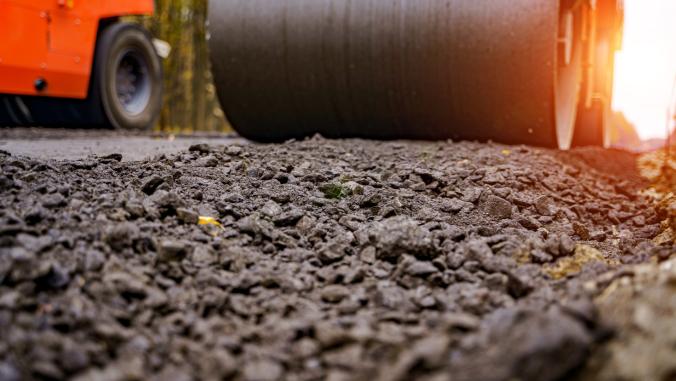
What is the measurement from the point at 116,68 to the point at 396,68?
10.2ft

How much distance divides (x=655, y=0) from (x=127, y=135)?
420cm

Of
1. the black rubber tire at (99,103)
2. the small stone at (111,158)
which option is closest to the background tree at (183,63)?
the black rubber tire at (99,103)

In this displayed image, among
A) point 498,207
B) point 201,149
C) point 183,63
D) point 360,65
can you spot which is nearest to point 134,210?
point 201,149

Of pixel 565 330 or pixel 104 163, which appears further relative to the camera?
pixel 104 163

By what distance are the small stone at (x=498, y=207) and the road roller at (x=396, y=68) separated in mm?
1581

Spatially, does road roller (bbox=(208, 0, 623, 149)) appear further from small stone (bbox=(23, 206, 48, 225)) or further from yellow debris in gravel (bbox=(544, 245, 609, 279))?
small stone (bbox=(23, 206, 48, 225))

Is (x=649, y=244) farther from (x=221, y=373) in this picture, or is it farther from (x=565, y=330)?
(x=221, y=373)

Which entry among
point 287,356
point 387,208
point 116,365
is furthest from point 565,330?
point 387,208

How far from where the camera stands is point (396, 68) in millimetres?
4289

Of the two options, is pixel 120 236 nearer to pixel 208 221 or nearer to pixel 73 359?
pixel 208 221

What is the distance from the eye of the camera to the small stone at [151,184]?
2401mm

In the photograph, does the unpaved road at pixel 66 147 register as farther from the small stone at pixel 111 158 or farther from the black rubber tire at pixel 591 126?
the black rubber tire at pixel 591 126

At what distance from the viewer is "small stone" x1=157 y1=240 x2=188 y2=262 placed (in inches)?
74.2

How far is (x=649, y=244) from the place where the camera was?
2.52 m
